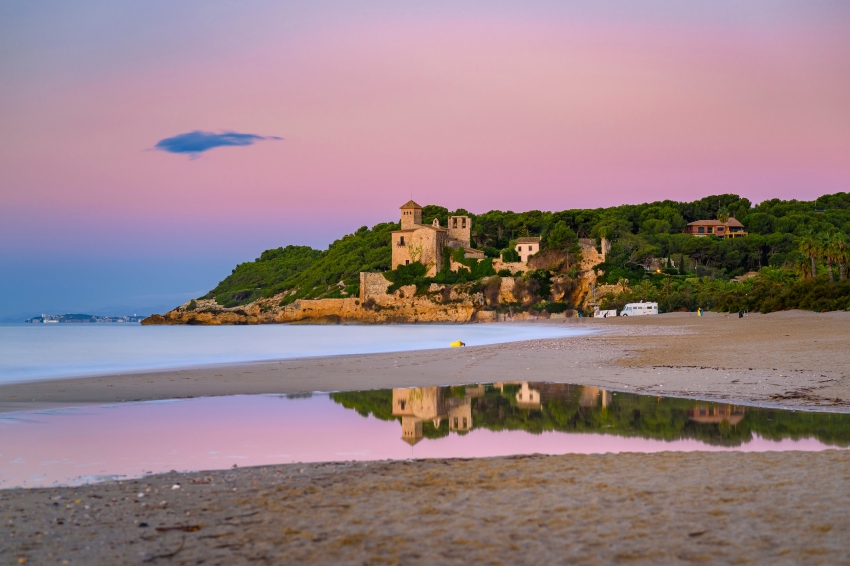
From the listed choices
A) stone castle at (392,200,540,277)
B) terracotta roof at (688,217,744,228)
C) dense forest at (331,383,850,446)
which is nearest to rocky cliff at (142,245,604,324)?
stone castle at (392,200,540,277)

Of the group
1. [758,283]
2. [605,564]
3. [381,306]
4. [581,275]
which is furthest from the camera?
[381,306]

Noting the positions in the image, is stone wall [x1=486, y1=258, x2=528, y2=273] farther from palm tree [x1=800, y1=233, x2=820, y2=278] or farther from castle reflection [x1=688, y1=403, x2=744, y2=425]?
castle reflection [x1=688, y1=403, x2=744, y2=425]

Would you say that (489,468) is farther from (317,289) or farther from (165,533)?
(317,289)

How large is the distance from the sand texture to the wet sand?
653 centimetres

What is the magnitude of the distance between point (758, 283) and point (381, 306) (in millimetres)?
49549

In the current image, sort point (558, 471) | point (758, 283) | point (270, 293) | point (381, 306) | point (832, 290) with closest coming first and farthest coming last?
point (558, 471) < point (832, 290) < point (758, 283) < point (381, 306) < point (270, 293)

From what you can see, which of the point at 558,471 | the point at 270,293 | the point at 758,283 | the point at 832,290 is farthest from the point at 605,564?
the point at 270,293

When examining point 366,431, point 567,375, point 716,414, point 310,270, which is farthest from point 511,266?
point 366,431

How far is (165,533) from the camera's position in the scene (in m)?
5.24

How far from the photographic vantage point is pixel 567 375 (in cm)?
1750

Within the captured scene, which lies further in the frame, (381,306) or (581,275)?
(381,306)

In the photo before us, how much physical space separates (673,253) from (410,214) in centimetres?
3362

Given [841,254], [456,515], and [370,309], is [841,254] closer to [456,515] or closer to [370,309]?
[456,515]

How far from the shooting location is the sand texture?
4.66 m
